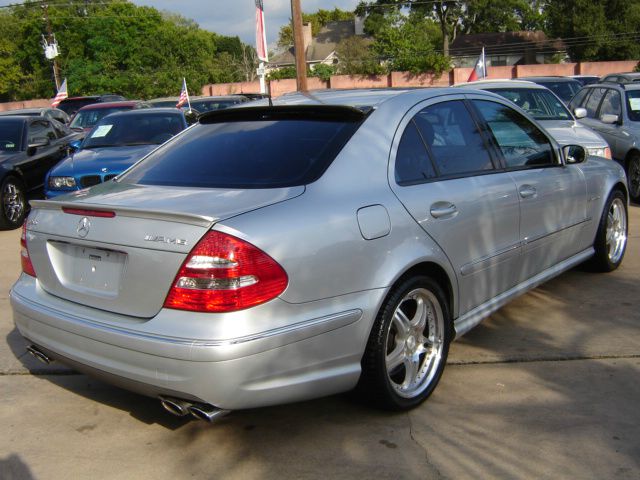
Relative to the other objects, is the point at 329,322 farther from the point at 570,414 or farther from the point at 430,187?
the point at 570,414

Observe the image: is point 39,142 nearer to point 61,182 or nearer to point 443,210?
point 61,182

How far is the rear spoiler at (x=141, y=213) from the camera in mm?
2795

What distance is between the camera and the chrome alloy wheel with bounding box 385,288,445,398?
347 centimetres

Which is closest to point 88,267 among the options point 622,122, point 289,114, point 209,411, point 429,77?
point 209,411

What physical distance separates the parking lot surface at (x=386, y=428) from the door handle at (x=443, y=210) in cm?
100

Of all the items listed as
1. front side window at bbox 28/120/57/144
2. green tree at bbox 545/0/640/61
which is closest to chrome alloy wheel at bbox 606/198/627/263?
front side window at bbox 28/120/57/144

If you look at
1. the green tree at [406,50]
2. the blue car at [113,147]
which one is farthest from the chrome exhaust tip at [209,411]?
the green tree at [406,50]

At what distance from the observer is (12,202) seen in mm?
9344

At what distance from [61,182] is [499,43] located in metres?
64.9

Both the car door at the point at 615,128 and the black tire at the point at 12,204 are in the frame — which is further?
the car door at the point at 615,128

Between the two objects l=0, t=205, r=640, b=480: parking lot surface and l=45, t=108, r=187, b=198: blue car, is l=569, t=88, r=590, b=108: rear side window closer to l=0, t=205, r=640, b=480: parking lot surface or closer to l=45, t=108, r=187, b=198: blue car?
l=45, t=108, r=187, b=198: blue car

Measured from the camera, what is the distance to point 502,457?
3.08 m

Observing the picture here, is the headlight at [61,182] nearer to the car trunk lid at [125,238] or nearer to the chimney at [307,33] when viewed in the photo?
the car trunk lid at [125,238]

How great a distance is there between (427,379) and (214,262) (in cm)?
153
